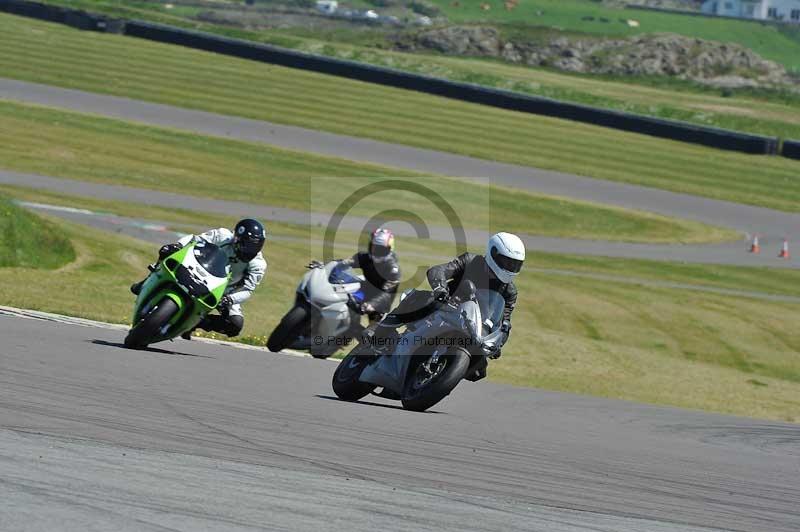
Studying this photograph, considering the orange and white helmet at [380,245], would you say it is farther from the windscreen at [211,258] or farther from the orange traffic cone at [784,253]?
the orange traffic cone at [784,253]

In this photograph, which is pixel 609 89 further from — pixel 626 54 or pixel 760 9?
pixel 760 9

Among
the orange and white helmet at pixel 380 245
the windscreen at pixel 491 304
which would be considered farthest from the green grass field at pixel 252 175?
the windscreen at pixel 491 304

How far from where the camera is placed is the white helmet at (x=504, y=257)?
10.2 metres

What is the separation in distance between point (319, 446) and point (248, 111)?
39.5 metres

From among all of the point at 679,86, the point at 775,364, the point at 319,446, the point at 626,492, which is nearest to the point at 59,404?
the point at 319,446

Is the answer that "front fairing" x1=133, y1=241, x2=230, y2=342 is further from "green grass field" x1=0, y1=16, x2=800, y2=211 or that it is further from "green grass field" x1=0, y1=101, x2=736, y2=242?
"green grass field" x1=0, y1=16, x2=800, y2=211

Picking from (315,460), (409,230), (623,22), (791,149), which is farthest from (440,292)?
(623,22)

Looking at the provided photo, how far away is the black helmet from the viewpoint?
1279 centimetres

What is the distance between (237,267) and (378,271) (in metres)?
2.35

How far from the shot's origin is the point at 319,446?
733 centimetres

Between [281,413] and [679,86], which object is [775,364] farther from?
[679,86]

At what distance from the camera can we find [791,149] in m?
46.0

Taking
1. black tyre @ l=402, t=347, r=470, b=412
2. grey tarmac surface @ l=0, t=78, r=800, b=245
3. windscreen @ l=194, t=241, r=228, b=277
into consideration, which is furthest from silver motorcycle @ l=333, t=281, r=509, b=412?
grey tarmac surface @ l=0, t=78, r=800, b=245

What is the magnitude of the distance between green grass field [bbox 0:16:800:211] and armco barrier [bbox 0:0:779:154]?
56 cm
